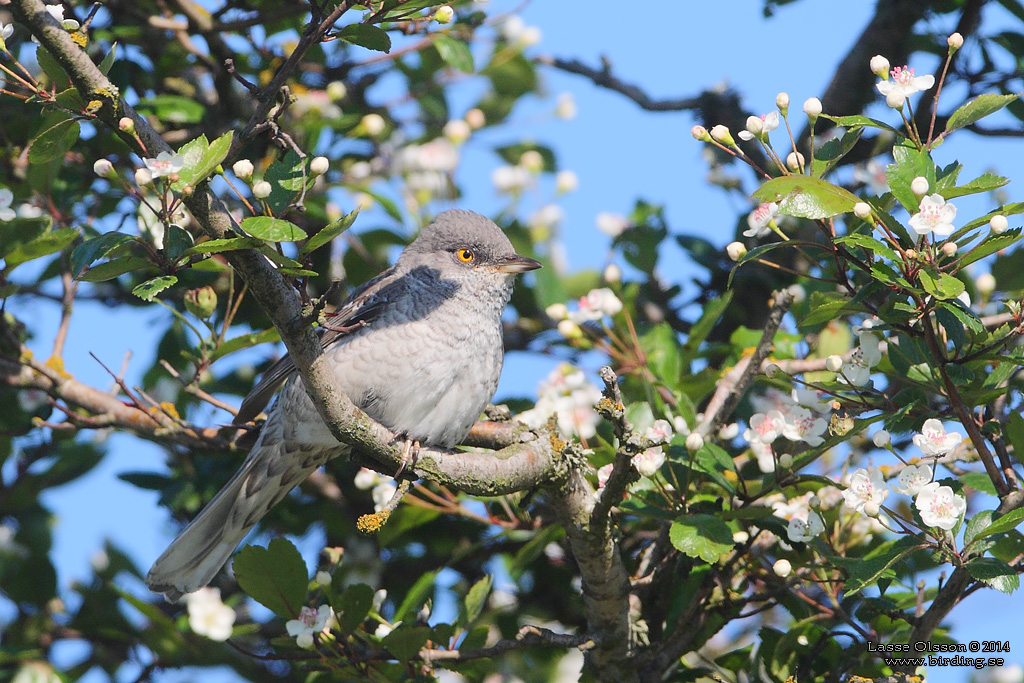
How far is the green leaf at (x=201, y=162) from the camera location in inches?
93.4

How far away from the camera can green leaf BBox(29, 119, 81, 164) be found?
2697mm

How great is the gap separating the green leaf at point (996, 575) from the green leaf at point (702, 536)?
0.70m

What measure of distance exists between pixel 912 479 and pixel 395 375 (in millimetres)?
1887

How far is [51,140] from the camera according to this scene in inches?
108

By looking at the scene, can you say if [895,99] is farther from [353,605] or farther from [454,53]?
[353,605]

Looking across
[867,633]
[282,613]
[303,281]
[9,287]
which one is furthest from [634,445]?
[9,287]

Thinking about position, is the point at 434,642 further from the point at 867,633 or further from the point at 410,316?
the point at 867,633

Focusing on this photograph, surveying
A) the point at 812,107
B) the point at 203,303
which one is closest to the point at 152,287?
the point at 203,303

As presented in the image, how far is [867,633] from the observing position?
3193mm

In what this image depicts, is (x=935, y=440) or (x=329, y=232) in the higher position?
(x=935, y=440)

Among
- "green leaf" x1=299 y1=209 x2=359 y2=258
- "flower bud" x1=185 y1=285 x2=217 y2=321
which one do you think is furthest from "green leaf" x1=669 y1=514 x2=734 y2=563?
"flower bud" x1=185 y1=285 x2=217 y2=321

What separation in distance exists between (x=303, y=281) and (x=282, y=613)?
149 centimetres

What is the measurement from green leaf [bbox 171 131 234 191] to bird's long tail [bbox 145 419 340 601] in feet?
5.99

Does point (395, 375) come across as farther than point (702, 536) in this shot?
Yes
